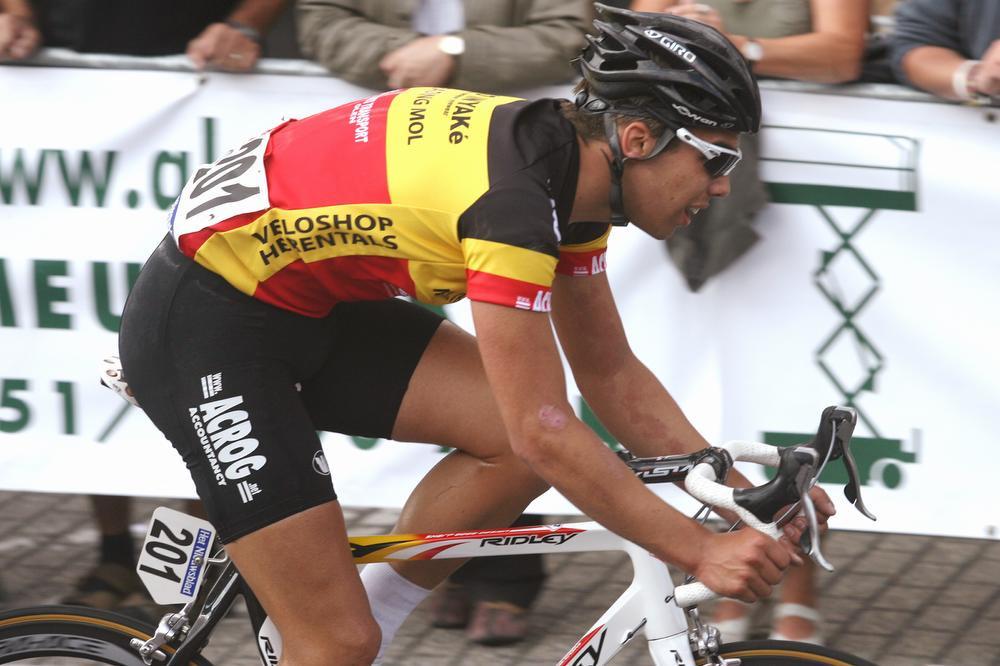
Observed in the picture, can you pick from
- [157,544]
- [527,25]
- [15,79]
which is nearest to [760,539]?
[157,544]

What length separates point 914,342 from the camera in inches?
164

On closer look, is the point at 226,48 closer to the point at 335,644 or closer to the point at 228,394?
the point at 228,394

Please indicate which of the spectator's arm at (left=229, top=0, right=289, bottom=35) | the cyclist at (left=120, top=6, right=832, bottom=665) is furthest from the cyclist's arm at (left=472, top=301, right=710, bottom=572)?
the spectator's arm at (left=229, top=0, right=289, bottom=35)

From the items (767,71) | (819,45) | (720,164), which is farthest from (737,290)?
(720,164)

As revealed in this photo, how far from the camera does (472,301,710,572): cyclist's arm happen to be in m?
2.39

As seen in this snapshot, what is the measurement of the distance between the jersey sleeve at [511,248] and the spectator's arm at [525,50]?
182cm

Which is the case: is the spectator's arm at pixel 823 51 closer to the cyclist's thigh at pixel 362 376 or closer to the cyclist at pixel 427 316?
the cyclist at pixel 427 316

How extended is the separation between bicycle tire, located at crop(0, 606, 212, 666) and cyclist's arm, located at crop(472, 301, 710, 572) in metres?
0.97

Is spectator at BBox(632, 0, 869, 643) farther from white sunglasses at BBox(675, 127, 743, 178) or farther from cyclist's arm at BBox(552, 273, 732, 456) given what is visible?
white sunglasses at BBox(675, 127, 743, 178)

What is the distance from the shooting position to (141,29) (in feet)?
14.6

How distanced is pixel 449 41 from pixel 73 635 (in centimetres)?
212

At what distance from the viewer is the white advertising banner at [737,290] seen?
4109mm

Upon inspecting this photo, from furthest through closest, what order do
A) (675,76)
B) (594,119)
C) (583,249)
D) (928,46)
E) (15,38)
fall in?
(15,38)
(928,46)
(583,249)
(594,119)
(675,76)

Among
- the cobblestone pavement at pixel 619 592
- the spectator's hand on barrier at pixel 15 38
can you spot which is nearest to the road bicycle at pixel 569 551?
the cobblestone pavement at pixel 619 592
